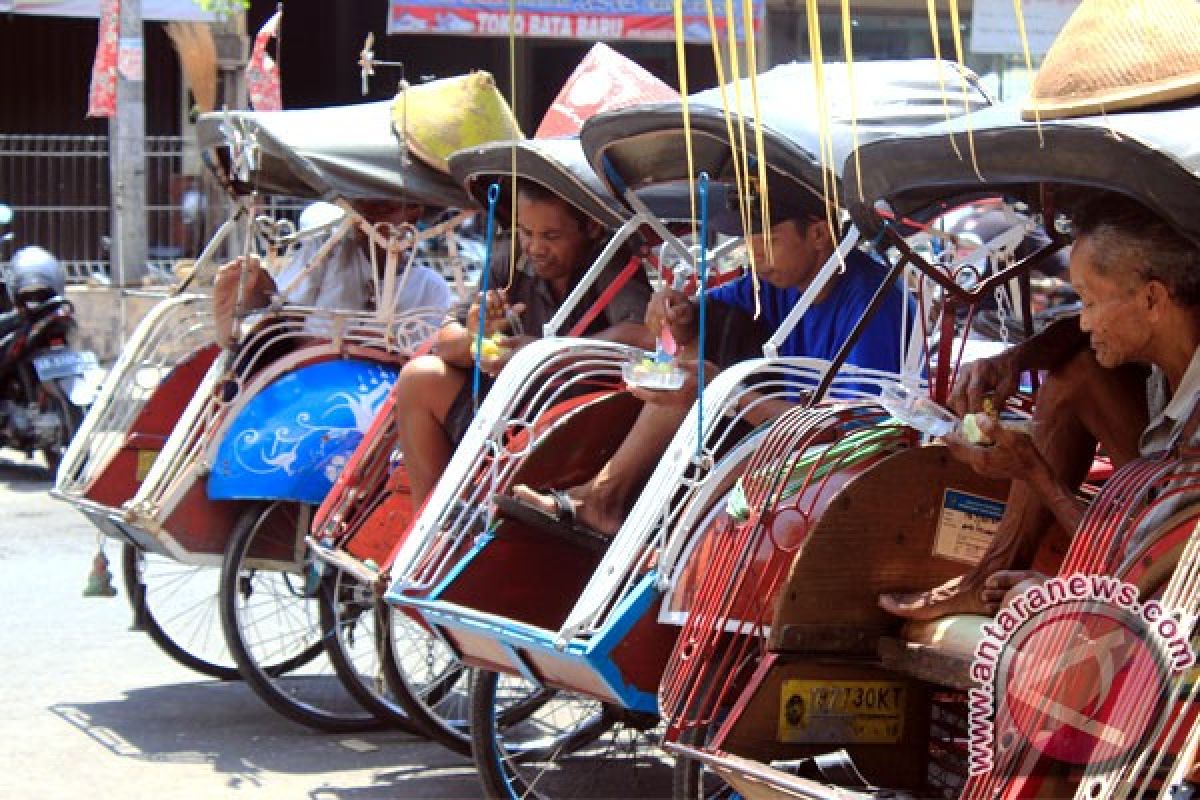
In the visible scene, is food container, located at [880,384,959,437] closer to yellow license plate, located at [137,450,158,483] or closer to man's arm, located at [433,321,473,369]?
man's arm, located at [433,321,473,369]

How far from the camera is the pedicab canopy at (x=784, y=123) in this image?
4641 millimetres

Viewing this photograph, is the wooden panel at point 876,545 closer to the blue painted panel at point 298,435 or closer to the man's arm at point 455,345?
the man's arm at point 455,345

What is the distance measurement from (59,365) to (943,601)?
7.87 m

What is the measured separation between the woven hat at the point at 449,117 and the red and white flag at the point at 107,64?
7.46 metres

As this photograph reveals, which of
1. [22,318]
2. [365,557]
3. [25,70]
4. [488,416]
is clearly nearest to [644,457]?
[488,416]

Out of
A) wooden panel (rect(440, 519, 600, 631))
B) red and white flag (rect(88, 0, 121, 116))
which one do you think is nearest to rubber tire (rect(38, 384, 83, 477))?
red and white flag (rect(88, 0, 121, 116))

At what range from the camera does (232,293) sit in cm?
689

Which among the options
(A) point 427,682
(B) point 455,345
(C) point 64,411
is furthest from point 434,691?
(C) point 64,411

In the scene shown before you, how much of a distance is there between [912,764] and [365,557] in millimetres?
2209

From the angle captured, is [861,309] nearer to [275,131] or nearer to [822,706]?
[822,706]

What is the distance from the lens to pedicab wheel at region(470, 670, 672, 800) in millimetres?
5387

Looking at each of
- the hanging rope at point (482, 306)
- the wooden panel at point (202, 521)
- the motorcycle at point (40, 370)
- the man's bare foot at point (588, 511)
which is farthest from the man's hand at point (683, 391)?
the motorcycle at point (40, 370)

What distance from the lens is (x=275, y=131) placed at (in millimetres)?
6668

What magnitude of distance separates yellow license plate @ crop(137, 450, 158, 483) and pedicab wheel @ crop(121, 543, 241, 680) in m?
0.27
